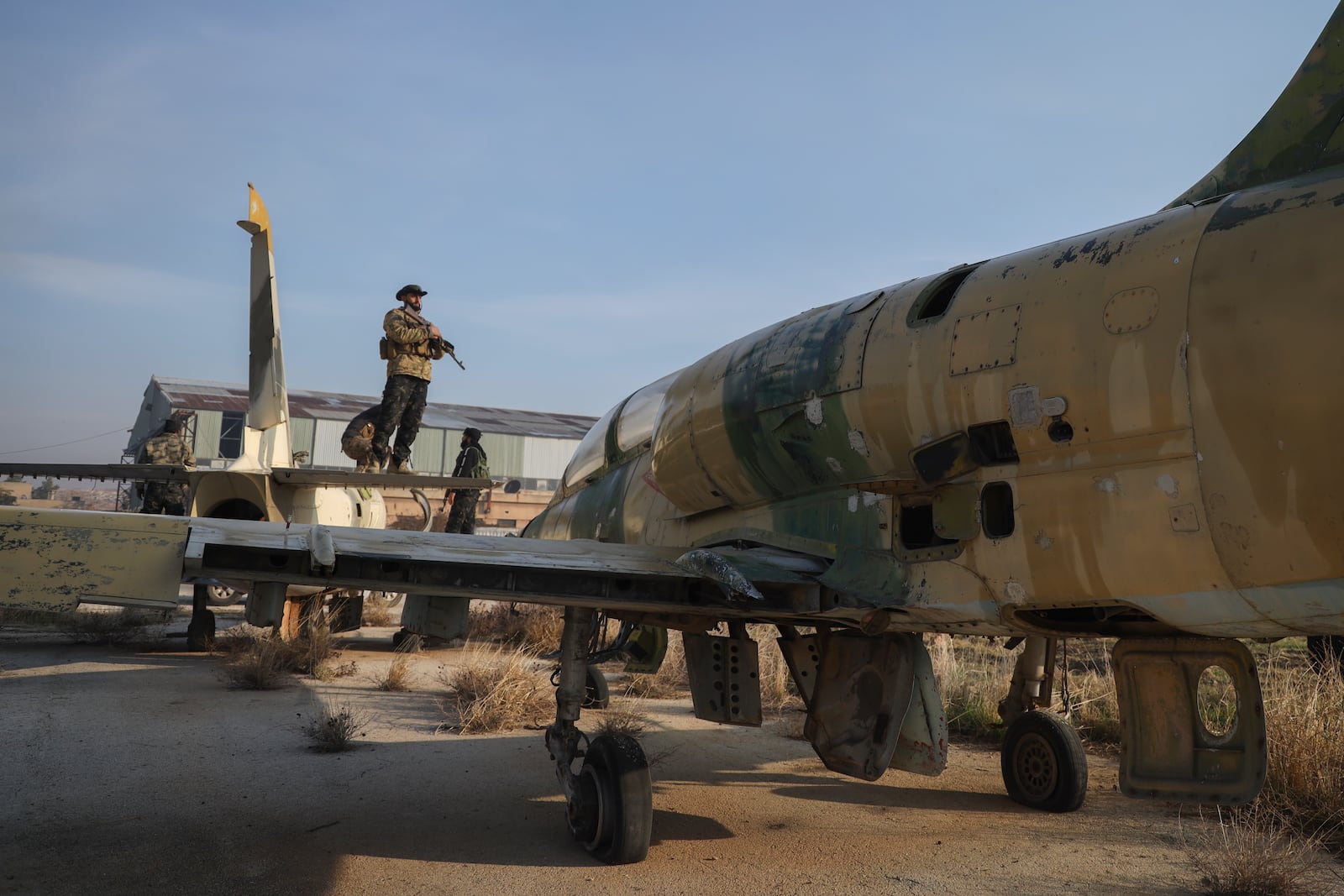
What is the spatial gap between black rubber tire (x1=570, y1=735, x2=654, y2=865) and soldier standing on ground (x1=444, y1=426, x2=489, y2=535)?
9476mm

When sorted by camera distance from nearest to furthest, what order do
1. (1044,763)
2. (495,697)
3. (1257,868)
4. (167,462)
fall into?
(1257,868) → (1044,763) → (495,697) → (167,462)

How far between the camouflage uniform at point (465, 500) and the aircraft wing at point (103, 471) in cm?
410

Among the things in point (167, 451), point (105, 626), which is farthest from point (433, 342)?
point (105, 626)

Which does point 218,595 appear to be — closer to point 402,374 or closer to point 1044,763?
point 402,374

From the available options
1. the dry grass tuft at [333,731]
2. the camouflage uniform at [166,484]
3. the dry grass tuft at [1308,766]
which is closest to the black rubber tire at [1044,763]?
the dry grass tuft at [1308,766]

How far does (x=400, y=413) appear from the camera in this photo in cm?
1252

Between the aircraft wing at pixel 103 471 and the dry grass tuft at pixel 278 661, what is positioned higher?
the aircraft wing at pixel 103 471

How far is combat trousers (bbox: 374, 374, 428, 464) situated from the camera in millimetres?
12289

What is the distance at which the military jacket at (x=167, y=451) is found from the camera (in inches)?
545

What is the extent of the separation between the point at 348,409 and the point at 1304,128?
46.1 metres

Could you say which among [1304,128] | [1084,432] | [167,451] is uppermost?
[1304,128]

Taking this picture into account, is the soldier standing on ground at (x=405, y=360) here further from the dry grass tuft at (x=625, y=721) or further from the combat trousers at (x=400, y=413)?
the dry grass tuft at (x=625, y=721)

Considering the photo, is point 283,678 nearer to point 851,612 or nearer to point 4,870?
point 4,870

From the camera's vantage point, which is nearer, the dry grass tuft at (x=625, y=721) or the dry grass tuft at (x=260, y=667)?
the dry grass tuft at (x=625, y=721)
